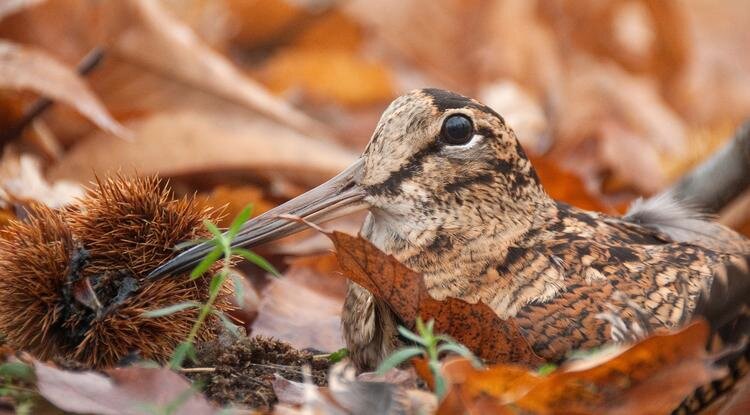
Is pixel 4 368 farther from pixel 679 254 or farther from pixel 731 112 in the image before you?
pixel 731 112

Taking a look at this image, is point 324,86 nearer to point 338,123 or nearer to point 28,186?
point 338,123

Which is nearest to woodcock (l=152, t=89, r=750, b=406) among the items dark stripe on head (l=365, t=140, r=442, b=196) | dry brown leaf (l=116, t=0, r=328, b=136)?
dark stripe on head (l=365, t=140, r=442, b=196)

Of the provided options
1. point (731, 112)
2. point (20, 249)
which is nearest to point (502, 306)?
point (20, 249)

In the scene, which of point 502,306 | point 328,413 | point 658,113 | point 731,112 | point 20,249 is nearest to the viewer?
point 328,413

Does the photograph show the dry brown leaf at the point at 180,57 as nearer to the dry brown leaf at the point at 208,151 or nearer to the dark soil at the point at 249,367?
the dry brown leaf at the point at 208,151

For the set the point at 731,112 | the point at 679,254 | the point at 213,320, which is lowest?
the point at 213,320

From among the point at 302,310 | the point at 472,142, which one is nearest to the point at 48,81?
the point at 302,310
